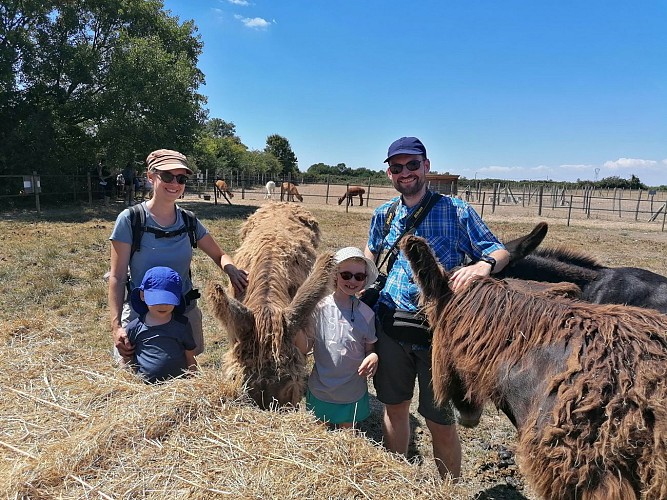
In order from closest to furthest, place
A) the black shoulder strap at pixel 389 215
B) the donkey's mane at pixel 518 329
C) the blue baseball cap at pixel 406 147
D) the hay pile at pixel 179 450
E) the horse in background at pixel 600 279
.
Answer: the donkey's mane at pixel 518 329, the hay pile at pixel 179 450, the blue baseball cap at pixel 406 147, the black shoulder strap at pixel 389 215, the horse in background at pixel 600 279

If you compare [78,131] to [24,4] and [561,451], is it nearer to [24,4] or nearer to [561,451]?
[24,4]

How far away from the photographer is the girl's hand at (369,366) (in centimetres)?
318

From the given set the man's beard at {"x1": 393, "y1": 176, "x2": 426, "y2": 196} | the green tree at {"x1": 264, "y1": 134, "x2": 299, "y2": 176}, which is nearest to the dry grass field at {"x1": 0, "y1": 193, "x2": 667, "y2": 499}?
the man's beard at {"x1": 393, "y1": 176, "x2": 426, "y2": 196}

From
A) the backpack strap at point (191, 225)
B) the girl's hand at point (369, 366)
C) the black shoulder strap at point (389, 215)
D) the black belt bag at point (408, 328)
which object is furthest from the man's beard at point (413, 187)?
the backpack strap at point (191, 225)

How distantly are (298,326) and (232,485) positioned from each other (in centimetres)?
156

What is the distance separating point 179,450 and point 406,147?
2.26 meters

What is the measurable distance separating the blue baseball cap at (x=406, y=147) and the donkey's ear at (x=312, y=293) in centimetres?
90

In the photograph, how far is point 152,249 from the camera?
11.2 feet

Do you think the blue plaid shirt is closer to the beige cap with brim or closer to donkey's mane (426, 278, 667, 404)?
donkey's mane (426, 278, 667, 404)

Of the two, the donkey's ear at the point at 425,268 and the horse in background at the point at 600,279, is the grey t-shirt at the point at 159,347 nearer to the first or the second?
the donkey's ear at the point at 425,268

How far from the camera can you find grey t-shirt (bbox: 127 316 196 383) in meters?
3.21

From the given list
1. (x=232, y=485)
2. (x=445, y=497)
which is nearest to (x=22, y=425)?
(x=232, y=485)

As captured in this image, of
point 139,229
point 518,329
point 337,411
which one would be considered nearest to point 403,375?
point 337,411

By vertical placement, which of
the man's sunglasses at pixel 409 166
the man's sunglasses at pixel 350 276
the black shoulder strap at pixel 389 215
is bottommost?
the man's sunglasses at pixel 350 276
